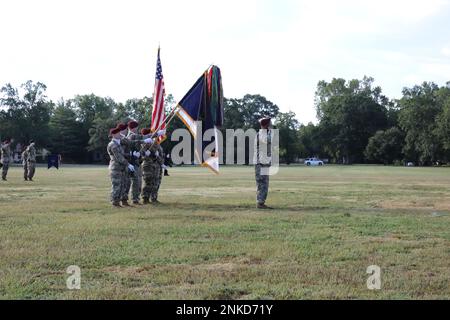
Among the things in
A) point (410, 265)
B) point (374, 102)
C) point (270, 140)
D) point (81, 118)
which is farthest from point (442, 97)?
point (410, 265)

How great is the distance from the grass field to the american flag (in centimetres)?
316

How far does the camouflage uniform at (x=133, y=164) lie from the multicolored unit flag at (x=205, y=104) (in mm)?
1456

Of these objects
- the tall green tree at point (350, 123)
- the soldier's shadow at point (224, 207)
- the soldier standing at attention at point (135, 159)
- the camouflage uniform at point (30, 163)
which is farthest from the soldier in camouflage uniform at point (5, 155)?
the tall green tree at point (350, 123)

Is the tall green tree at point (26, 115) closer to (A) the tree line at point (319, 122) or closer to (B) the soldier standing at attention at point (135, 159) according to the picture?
(A) the tree line at point (319, 122)

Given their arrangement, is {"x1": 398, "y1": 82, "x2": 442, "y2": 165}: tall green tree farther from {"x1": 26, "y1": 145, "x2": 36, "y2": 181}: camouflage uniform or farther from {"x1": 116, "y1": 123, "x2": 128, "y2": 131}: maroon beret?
{"x1": 116, "y1": 123, "x2": 128, "y2": 131}: maroon beret

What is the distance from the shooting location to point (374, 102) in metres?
118

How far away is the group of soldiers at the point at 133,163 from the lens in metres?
14.8

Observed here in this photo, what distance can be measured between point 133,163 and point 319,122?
10828cm

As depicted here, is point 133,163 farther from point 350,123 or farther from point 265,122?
point 350,123

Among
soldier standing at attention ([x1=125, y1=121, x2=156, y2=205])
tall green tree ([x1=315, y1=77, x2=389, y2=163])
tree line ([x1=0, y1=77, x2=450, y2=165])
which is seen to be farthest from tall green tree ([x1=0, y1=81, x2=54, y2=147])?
soldier standing at attention ([x1=125, y1=121, x2=156, y2=205])

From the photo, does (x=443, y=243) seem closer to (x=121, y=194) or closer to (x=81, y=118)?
(x=121, y=194)

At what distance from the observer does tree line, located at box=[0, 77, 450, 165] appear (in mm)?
95250

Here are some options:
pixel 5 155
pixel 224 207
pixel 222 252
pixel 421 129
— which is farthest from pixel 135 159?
pixel 421 129

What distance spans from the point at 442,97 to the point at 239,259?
11062 centimetres
